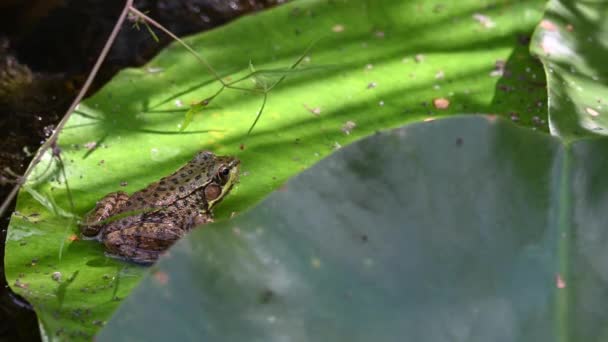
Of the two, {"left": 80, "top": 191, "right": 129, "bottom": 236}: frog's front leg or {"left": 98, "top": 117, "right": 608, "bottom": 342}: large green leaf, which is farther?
{"left": 80, "top": 191, "right": 129, "bottom": 236}: frog's front leg

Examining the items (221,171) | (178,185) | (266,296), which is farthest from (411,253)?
(178,185)

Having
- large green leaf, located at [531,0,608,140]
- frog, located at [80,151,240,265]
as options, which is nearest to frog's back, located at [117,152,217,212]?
frog, located at [80,151,240,265]

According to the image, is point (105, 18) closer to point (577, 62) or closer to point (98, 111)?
point (98, 111)

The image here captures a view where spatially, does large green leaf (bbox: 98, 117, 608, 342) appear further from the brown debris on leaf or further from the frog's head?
the brown debris on leaf

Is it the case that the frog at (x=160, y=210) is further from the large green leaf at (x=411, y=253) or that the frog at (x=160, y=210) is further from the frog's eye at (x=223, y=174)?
the large green leaf at (x=411, y=253)

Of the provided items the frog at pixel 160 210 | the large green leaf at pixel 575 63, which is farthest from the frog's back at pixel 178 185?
the large green leaf at pixel 575 63

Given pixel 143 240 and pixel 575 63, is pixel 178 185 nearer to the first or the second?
pixel 143 240

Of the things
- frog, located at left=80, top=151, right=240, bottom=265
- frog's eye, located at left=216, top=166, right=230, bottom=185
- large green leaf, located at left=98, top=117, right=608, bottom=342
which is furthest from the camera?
frog's eye, located at left=216, top=166, right=230, bottom=185
